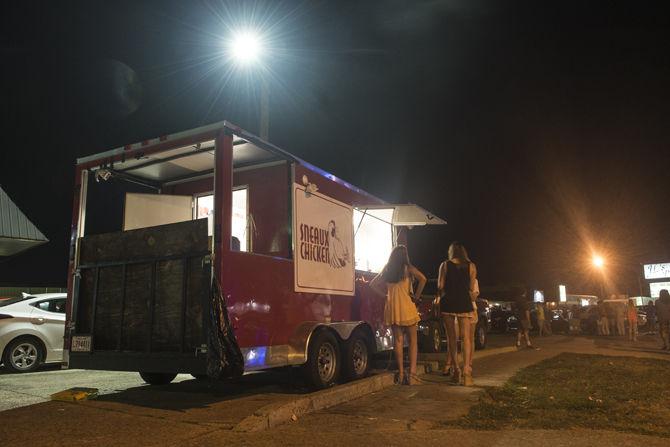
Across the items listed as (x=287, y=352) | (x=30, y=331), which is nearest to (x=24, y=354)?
(x=30, y=331)

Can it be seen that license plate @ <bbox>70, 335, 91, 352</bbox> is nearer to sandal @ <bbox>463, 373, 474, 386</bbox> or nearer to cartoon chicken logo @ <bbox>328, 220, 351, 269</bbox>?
cartoon chicken logo @ <bbox>328, 220, 351, 269</bbox>

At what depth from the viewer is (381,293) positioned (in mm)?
8492

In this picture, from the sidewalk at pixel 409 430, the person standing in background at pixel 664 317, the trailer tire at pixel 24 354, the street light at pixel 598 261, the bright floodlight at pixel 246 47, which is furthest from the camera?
the street light at pixel 598 261

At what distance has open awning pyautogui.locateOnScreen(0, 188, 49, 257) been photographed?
1320 cm

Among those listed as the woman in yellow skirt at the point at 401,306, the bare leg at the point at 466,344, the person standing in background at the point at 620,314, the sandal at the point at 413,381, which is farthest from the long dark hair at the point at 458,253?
the person standing in background at the point at 620,314

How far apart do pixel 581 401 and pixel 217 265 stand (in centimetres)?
405

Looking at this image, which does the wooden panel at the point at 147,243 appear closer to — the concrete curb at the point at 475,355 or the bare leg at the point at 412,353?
the bare leg at the point at 412,353

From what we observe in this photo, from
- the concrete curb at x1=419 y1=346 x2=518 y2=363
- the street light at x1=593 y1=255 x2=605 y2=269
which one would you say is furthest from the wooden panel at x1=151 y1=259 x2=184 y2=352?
the street light at x1=593 y1=255 x2=605 y2=269

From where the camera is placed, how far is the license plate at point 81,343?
19.1 feet

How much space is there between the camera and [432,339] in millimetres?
11500

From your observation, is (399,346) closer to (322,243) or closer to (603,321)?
(322,243)

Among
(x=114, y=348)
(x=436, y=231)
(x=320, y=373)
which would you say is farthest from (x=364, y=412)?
(x=436, y=231)

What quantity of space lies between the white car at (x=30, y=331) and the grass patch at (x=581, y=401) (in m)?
8.06

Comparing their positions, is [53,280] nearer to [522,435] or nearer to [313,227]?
[313,227]
